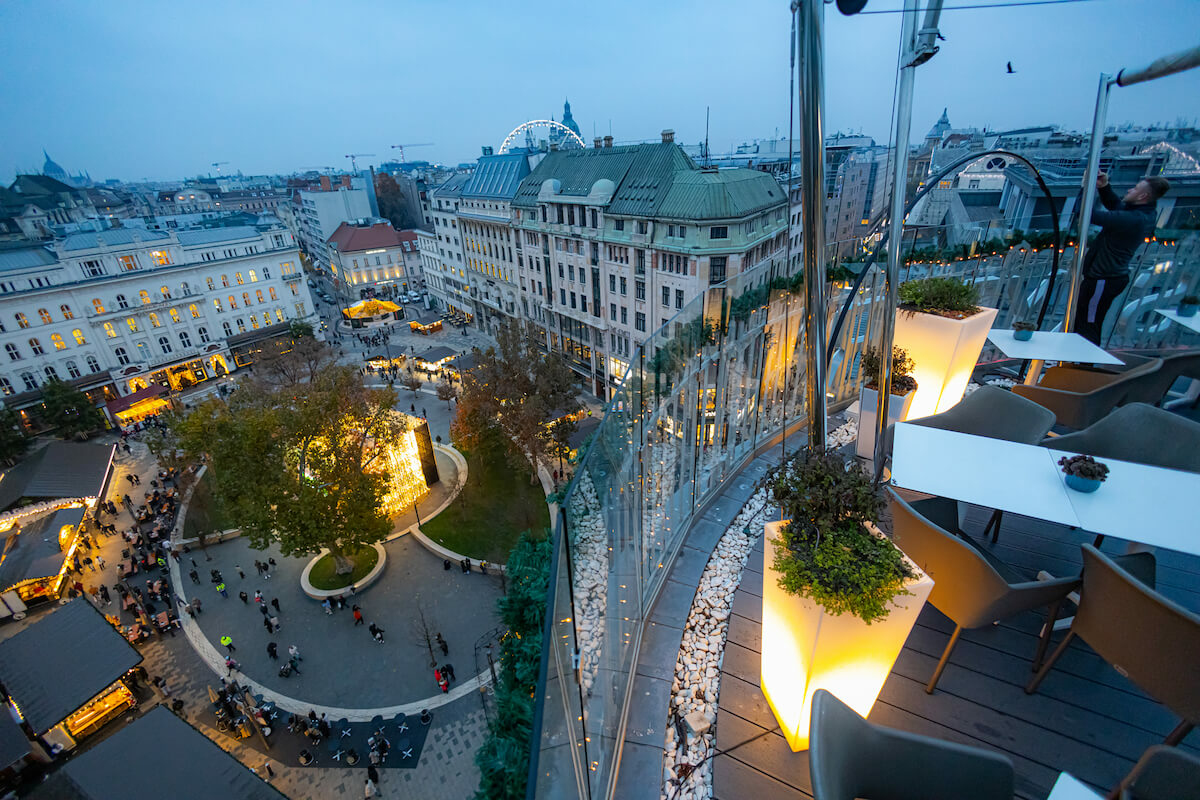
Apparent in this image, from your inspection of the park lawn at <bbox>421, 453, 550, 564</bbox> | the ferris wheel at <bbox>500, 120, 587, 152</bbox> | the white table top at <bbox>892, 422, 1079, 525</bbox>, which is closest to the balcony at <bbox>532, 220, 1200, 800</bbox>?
the white table top at <bbox>892, 422, 1079, 525</bbox>

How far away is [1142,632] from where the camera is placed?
2.68 meters

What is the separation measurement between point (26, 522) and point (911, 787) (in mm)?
25549

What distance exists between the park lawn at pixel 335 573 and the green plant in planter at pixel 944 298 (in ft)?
50.9

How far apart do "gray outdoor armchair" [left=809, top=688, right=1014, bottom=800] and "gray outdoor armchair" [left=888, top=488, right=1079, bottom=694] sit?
1086 millimetres

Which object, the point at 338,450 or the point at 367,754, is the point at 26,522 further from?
the point at 367,754

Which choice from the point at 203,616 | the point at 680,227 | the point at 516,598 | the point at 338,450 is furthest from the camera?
the point at 680,227

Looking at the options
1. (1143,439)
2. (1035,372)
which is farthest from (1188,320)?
(1143,439)

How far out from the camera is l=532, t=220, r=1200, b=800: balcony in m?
2.89

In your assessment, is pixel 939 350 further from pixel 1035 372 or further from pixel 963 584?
pixel 963 584

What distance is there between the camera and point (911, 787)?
7.56 ft

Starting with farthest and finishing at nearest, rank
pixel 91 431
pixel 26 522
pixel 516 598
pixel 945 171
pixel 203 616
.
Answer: pixel 91 431 → pixel 26 522 → pixel 203 616 → pixel 516 598 → pixel 945 171

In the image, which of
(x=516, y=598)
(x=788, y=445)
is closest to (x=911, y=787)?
(x=788, y=445)

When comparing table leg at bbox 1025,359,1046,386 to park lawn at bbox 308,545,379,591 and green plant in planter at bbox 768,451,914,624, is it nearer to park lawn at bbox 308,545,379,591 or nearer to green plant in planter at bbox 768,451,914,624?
green plant in planter at bbox 768,451,914,624

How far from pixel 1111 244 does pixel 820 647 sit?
26.6ft
